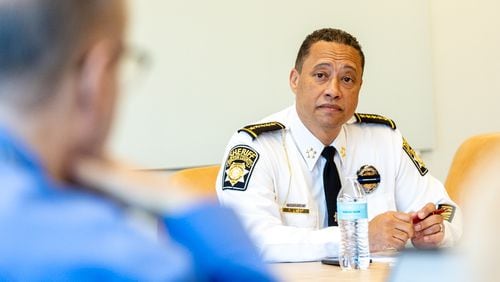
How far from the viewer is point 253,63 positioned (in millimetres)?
3750

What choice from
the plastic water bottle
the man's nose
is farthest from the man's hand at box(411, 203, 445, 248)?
the man's nose

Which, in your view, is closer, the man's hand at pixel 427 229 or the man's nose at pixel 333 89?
the man's hand at pixel 427 229

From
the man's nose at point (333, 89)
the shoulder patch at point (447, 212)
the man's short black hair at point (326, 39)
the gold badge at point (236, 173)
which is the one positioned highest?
the man's short black hair at point (326, 39)

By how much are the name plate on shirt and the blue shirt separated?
201 centimetres

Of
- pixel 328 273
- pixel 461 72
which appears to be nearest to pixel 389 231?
pixel 328 273

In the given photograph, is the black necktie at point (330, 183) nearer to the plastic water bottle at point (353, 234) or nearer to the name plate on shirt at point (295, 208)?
the name plate on shirt at point (295, 208)

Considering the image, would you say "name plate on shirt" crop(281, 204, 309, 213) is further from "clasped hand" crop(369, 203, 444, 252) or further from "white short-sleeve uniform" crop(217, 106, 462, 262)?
"clasped hand" crop(369, 203, 444, 252)

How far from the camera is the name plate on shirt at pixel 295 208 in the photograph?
262cm

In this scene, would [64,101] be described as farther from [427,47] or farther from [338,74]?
[427,47]

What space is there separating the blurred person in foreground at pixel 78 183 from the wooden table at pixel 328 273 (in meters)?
1.24

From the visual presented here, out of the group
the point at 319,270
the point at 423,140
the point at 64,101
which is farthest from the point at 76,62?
the point at 423,140

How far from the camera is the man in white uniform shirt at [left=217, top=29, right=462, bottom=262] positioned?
245 cm

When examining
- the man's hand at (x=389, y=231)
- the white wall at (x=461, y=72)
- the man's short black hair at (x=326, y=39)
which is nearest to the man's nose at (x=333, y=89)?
the man's short black hair at (x=326, y=39)

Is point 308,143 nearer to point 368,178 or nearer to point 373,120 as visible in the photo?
point 368,178
